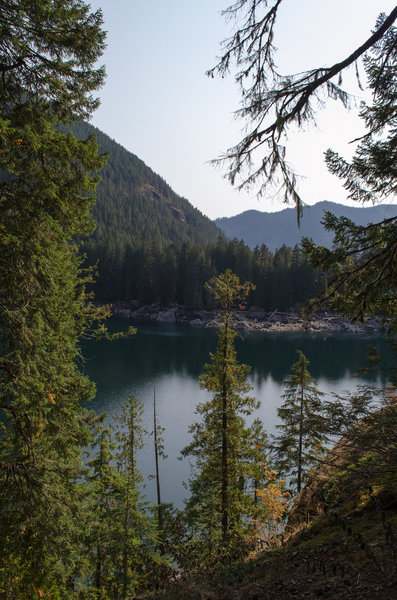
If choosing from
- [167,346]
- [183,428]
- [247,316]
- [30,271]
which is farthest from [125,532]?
[247,316]

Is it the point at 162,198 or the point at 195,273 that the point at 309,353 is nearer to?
the point at 195,273

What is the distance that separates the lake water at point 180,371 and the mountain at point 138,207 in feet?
155

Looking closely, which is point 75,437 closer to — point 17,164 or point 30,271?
point 30,271

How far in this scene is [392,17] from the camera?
280cm

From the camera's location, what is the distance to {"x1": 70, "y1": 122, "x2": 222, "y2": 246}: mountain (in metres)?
124

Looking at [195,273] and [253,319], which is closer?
[253,319]

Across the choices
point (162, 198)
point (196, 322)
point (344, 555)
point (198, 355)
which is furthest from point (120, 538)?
point (162, 198)

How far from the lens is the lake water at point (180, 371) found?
19.4m

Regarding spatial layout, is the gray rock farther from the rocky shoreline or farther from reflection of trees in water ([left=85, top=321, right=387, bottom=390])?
reflection of trees in water ([left=85, top=321, right=387, bottom=390])

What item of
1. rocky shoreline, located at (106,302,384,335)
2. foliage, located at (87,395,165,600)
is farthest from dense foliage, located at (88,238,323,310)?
foliage, located at (87,395,165,600)

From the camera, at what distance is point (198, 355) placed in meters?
41.0

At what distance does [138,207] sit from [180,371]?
4804 inches

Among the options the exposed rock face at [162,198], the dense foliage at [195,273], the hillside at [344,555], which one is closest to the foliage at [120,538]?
the hillside at [344,555]

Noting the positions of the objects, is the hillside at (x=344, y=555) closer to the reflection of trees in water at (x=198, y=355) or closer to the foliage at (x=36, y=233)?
the foliage at (x=36, y=233)
